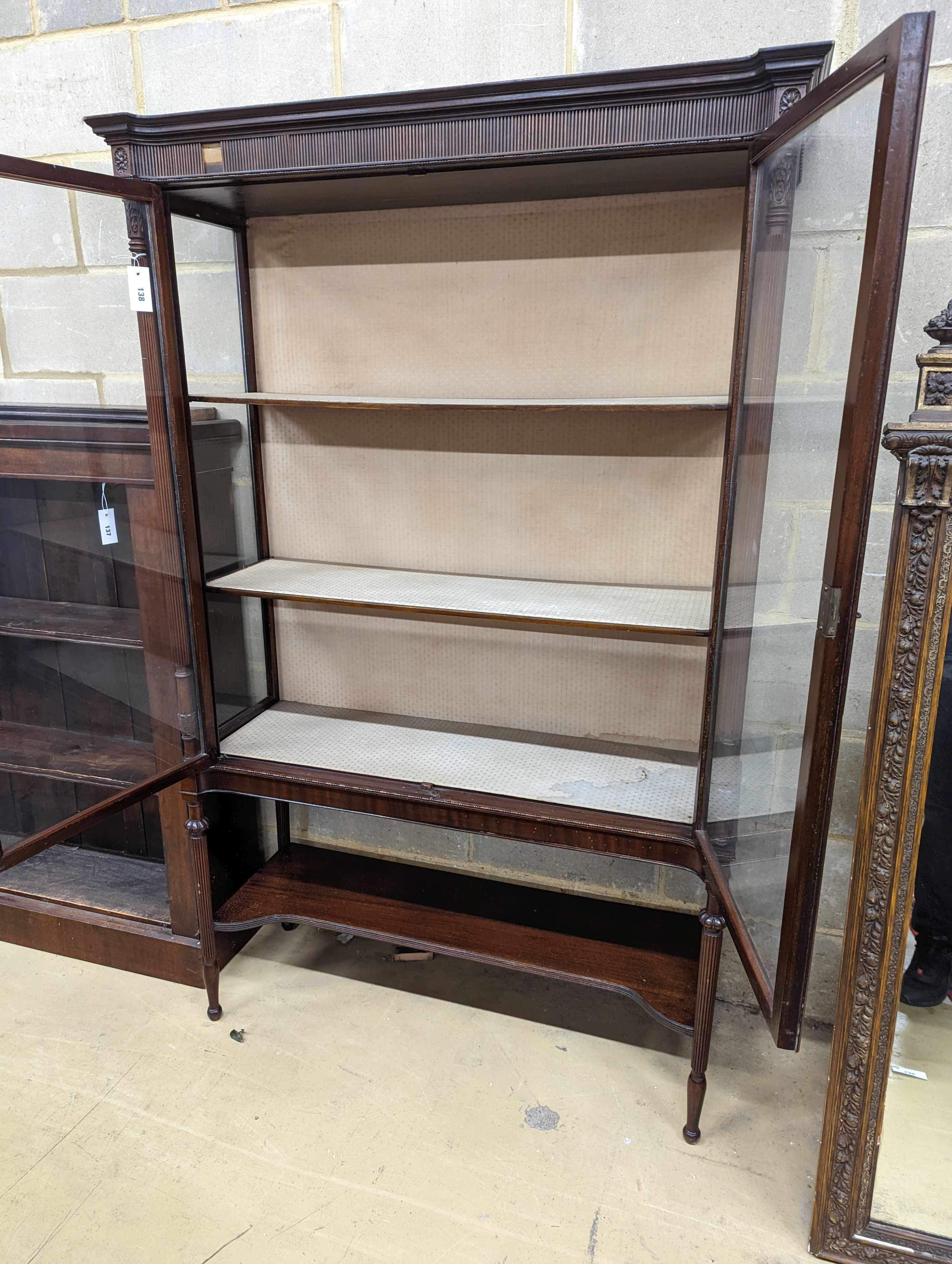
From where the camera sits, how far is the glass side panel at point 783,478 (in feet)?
3.43

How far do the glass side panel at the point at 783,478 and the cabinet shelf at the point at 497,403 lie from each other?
126 millimetres

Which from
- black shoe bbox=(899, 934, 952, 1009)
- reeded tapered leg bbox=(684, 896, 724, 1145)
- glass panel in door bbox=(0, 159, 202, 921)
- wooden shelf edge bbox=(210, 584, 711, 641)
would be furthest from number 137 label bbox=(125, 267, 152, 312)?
black shoe bbox=(899, 934, 952, 1009)

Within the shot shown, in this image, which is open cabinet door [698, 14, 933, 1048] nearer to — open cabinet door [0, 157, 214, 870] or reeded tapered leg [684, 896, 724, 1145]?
reeded tapered leg [684, 896, 724, 1145]

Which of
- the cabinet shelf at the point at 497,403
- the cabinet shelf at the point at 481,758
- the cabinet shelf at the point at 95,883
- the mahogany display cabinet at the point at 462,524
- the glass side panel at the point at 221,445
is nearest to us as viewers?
the mahogany display cabinet at the point at 462,524

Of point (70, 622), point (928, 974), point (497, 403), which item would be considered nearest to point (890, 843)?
point (928, 974)

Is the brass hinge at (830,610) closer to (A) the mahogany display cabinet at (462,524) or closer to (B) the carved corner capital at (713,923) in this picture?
(A) the mahogany display cabinet at (462,524)

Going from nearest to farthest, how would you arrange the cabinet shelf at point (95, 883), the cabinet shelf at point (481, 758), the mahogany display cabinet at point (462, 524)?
the mahogany display cabinet at point (462, 524)
the cabinet shelf at point (481, 758)
the cabinet shelf at point (95, 883)

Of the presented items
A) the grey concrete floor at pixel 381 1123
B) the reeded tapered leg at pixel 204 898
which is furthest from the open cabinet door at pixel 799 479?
the reeded tapered leg at pixel 204 898

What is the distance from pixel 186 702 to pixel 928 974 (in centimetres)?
152

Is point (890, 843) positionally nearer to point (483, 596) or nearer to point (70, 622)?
point (483, 596)

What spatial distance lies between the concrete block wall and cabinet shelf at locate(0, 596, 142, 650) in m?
A: 0.40

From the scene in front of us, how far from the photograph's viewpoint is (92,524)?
1635 mm

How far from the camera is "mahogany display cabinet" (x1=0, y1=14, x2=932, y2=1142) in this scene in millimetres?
1267

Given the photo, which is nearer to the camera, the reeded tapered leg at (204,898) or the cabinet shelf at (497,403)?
the cabinet shelf at (497,403)
